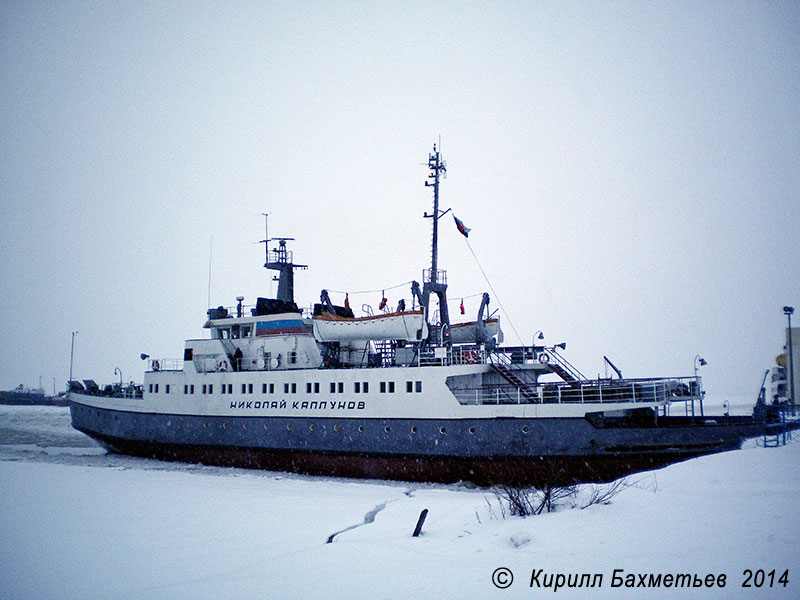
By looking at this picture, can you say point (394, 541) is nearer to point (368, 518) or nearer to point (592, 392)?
point (368, 518)

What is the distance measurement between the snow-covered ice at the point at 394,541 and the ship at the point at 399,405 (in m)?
4.11

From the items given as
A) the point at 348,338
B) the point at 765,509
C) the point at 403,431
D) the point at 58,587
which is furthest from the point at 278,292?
the point at 765,509

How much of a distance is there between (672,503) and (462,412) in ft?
35.1

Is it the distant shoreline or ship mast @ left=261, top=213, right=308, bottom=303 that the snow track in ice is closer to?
ship mast @ left=261, top=213, right=308, bottom=303

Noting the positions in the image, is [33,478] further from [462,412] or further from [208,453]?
[462,412]

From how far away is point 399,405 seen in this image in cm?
2222

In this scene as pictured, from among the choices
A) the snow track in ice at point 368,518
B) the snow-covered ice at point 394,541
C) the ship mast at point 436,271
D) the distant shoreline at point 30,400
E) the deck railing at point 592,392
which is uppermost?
the ship mast at point 436,271

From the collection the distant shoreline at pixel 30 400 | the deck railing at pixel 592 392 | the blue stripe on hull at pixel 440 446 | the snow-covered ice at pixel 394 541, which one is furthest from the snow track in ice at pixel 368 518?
the distant shoreline at pixel 30 400

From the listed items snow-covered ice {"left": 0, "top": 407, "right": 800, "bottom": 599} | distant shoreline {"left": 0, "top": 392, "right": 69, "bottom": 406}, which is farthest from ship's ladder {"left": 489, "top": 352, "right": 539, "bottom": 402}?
distant shoreline {"left": 0, "top": 392, "right": 69, "bottom": 406}

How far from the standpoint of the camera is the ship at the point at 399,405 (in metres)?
19.4

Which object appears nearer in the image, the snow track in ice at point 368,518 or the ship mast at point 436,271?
the snow track in ice at point 368,518

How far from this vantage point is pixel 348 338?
2519 centimetres

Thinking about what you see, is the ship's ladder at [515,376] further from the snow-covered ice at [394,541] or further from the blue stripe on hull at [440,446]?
the snow-covered ice at [394,541]

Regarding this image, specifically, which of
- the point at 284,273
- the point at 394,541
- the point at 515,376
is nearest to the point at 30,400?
the point at 284,273
